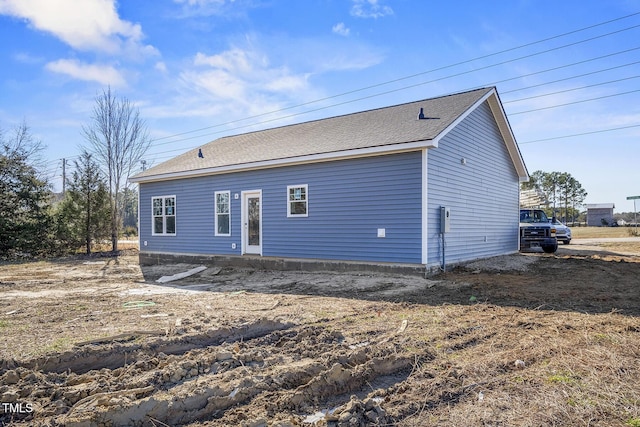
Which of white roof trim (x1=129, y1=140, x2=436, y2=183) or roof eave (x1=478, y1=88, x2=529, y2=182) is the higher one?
roof eave (x1=478, y1=88, x2=529, y2=182)

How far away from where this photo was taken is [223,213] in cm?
1330

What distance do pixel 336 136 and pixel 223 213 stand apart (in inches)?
177

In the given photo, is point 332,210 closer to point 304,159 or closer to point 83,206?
point 304,159

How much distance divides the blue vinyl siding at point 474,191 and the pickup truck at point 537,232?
0.99 metres

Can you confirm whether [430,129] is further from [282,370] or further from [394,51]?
[282,370]

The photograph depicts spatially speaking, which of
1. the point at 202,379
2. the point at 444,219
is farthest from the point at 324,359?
the point at 444,219

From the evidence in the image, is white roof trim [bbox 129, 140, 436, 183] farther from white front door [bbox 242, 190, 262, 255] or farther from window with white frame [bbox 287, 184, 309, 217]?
white front door [bbox 242, 190, 262, 255]

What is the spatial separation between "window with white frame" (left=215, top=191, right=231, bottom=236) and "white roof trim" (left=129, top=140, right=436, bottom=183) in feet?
2.54

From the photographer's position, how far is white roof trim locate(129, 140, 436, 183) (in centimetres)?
945

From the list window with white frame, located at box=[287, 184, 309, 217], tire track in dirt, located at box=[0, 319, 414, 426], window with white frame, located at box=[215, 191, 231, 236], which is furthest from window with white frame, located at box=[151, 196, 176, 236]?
tire track in dirt, located at box=[0, 319, 414, 426]

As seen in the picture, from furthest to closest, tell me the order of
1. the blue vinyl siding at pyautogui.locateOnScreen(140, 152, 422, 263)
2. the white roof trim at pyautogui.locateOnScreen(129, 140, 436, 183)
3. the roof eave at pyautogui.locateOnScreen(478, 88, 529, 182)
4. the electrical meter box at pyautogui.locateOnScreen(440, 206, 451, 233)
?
the roof eave at pyautogui.locateOnScreen(478, 88, 529, 182) → the electrical meter box at pyautogui.locateOnScreen(440, 206, 451, 233) → the blue vinyl siding at pyautogui.locateOnScreen(140, 152, 422, 263) → the white roof trim at pyautogui.locateOnScreen(129, 140, 436, 183)

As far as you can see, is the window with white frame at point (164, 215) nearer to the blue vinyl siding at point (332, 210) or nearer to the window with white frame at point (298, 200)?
the blue vinyl siding at point (332, 210)

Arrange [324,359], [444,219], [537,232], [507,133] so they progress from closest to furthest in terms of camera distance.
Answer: [324,359]
[444,219]
[507,133]
[537,232]

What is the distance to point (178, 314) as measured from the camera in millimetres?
6020
